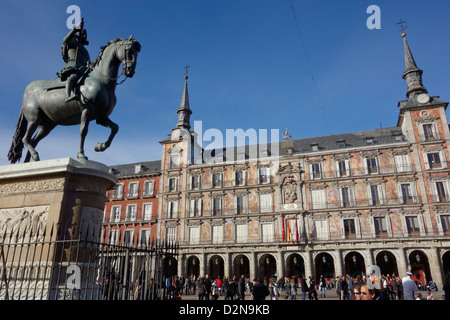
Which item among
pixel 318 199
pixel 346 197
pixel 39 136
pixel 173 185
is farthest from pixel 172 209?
pixel 39 136

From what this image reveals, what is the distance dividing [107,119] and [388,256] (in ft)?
105

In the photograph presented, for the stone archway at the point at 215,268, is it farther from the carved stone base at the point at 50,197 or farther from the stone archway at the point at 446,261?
the carved stone base at the point at 50,197

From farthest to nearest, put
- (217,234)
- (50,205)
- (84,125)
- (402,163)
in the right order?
(217,234), (402,163), (84,125), (50,205)

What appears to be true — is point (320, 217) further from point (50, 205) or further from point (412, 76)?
point (50, 205)

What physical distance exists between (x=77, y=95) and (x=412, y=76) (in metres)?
A: 38.4

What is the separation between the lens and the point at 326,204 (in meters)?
32.0

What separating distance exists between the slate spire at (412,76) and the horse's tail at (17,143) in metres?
37.3

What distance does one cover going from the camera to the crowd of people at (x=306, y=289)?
7.64 metres

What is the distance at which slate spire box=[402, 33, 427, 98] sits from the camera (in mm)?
34094

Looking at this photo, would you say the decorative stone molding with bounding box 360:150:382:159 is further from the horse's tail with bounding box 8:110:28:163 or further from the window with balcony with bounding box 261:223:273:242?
the horse's tail with bounding box 8:110:28:163

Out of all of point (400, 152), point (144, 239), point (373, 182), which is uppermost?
point (400, 152)

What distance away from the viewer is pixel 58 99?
5895mm

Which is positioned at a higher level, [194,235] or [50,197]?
[194,235]
